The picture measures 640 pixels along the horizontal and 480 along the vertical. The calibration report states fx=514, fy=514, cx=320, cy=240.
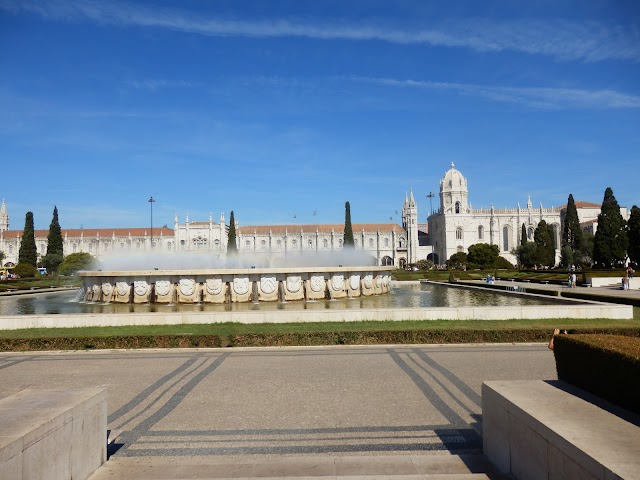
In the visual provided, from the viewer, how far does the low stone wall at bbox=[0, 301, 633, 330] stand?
1105cm

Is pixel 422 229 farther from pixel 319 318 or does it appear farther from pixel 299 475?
pixel 299 475

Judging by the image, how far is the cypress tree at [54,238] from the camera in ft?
190

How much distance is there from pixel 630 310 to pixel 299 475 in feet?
34.0

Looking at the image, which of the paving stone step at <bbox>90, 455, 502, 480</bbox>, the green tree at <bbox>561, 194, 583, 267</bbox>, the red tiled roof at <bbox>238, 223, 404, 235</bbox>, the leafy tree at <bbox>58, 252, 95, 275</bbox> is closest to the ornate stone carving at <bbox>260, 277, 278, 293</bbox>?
the paving stone step at <bbox>90, 455, 502, 480</bbox>

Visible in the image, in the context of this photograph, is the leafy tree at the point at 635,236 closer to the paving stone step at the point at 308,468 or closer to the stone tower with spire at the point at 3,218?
the paving stone step at the point at 308,468

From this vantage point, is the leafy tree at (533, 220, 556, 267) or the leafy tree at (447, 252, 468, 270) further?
the leafy tree at (447, 252, 468, 270)

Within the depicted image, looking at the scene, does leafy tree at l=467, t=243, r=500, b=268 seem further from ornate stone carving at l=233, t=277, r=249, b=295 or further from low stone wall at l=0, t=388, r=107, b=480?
low stone wall at l=0, t=388, r=107, b=480

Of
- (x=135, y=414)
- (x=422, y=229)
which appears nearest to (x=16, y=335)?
(x=135, y=414)

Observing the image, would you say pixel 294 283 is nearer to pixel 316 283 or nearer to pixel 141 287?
pixel 316 283

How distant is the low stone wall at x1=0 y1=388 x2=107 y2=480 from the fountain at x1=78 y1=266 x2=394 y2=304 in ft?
40.1

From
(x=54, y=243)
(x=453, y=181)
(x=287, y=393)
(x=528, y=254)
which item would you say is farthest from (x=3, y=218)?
(x=287, y=393)

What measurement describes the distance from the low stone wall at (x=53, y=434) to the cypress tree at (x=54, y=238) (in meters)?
60.4

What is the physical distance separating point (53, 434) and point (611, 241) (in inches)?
2100

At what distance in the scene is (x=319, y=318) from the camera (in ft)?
37.2
